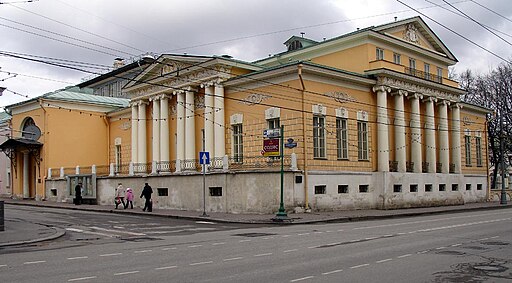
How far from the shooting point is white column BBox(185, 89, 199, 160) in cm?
3550

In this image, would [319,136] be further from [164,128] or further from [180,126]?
[164,128]

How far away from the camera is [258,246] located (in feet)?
49.9

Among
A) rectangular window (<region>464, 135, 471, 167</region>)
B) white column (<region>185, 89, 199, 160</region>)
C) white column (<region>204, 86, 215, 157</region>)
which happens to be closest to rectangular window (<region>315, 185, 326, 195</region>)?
white column (<region>204, 86, 215, 157</region>)

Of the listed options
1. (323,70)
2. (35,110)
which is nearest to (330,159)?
(323,70)

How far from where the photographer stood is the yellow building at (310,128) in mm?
29573

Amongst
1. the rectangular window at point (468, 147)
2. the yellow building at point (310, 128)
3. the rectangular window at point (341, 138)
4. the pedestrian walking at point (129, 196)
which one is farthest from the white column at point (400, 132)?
the pedestrian walking at point (129, 196)

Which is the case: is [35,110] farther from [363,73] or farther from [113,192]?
[363,73]

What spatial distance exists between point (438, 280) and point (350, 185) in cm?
2221

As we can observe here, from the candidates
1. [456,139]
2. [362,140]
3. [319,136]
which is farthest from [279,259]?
[456,139]

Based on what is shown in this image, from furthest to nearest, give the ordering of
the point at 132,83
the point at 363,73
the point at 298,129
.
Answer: the point at 132,83, the point at 363,73, the point at 298,129

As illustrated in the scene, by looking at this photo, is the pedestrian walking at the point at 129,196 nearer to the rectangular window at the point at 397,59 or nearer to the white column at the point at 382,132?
the white column at the point at 382,132

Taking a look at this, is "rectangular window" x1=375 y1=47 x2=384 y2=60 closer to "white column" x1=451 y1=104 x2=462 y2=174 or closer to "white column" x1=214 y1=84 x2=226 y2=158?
"white column" x1=451 y1=104 x2=462 y2=174

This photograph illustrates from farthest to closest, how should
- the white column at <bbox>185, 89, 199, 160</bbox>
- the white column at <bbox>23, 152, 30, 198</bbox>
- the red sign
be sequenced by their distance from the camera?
1. the white column at <bbox>23, 152, 30, 198</bbox>
2. the white column at <bbox>185, 89, 199, 160</bbox>
3. the red sign

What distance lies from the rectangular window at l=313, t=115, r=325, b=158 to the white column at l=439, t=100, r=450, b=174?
1360 centimetres
